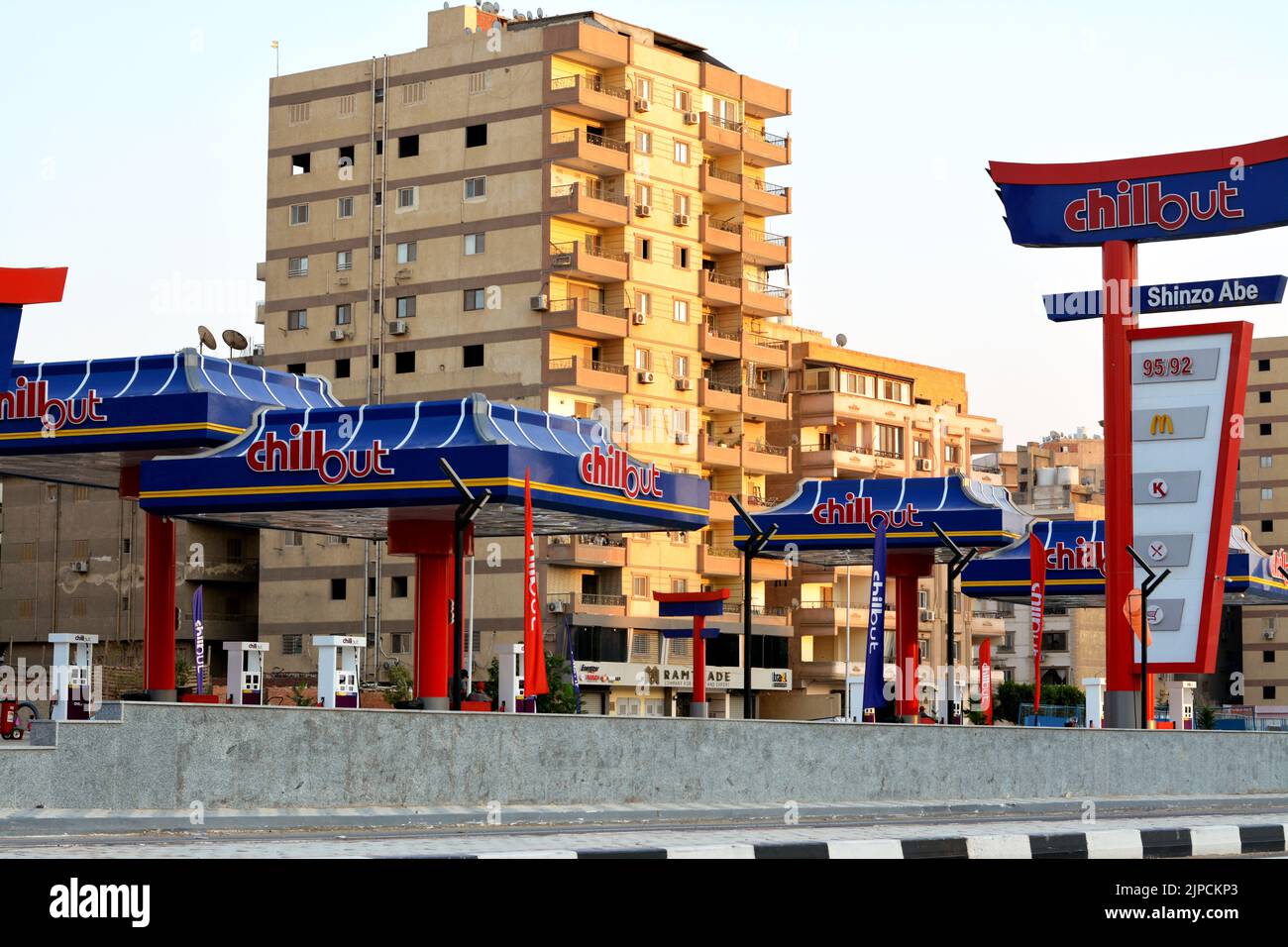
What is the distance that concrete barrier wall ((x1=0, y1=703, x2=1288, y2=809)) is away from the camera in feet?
72.6

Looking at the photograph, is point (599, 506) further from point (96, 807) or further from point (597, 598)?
point (597, 598)

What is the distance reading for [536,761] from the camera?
2592 centimetres

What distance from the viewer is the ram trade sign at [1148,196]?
4572cm

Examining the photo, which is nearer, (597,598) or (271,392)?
(271,392)

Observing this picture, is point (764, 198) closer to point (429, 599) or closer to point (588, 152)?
point (588, 152)

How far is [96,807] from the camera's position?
71.6 feet

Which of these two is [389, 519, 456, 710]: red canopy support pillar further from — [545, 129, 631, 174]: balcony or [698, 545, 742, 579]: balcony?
[698, 545, 742, 579]: balcony

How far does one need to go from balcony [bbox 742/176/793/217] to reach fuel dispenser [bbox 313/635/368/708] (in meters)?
55.0

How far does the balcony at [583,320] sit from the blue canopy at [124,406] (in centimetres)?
3799

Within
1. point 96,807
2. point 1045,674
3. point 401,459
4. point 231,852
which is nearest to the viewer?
point 231,852

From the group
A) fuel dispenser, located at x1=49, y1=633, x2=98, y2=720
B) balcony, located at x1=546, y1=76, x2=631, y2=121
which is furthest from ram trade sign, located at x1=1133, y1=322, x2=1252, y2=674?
balcony, located at x1=546, y1=76, x2=631, y2=121

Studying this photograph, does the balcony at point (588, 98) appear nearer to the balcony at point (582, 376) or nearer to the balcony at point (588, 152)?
the balcony at point (588, 152)

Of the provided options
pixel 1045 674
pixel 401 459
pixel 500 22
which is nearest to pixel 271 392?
pixel 401 459
